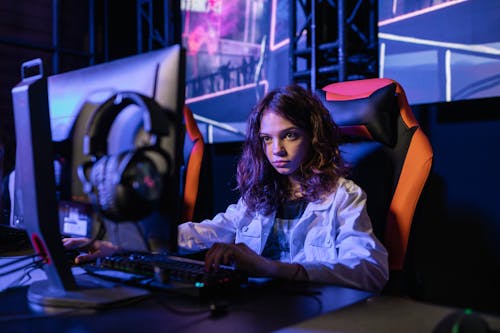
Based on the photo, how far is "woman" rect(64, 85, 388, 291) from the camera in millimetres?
1346

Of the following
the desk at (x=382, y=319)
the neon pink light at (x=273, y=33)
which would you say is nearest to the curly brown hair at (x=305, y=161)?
the desk at (x=382, y=319)

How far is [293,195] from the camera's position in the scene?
1.51m

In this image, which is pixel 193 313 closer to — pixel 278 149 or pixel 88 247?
pixel 88 247

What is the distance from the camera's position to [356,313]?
2.39ft

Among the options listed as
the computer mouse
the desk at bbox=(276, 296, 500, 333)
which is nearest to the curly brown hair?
the desk at bbox=(276, 296, 500, 333)

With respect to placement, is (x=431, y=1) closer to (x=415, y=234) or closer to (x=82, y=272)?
(x=415, y=234)

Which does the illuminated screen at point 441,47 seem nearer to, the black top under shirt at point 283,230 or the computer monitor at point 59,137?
the black top under shirt at point 283,230

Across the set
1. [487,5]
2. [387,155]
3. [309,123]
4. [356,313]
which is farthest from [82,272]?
[487,5]

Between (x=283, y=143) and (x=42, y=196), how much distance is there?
75 cm

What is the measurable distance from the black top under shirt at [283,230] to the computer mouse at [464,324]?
34.2 inches

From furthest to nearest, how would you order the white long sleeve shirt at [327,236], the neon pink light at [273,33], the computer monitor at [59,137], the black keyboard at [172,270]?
the neon pink light at [273,33]
the white long sleeve shirt at [327,236]
the black keyboard at [172,270]
the computer monitor at [59,137]

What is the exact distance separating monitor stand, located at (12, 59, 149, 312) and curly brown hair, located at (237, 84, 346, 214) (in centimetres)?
70

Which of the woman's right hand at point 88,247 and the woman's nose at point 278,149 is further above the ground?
the woman's nose at point 278,149

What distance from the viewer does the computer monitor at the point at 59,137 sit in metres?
0.78
